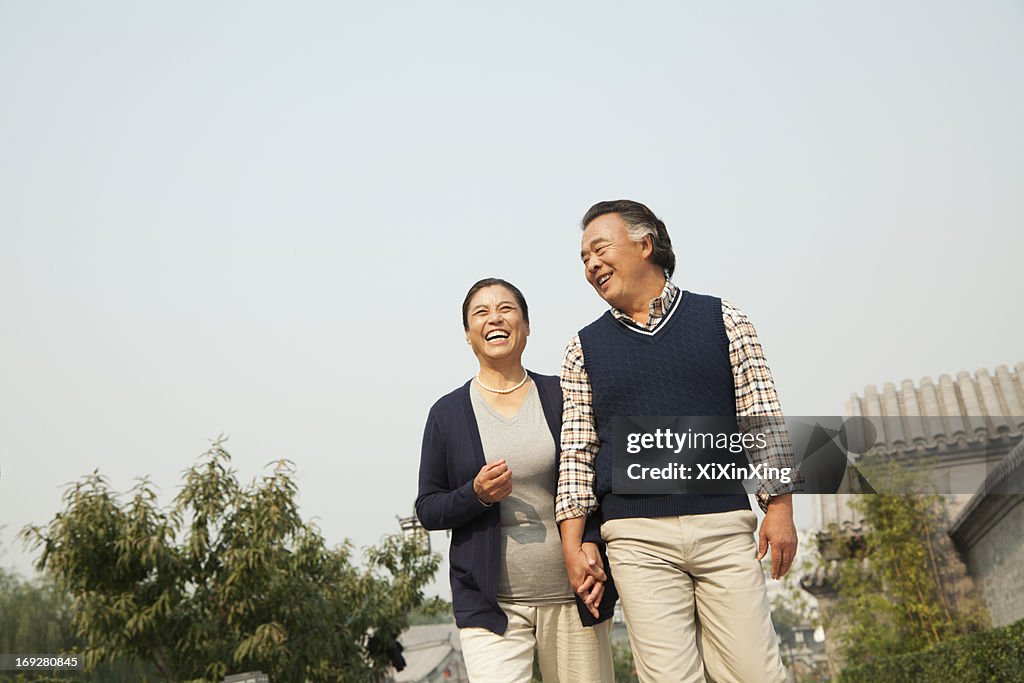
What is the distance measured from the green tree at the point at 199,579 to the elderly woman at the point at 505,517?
641 cm

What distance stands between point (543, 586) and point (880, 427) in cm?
1183

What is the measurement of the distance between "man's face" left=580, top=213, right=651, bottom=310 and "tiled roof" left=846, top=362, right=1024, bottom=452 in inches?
420

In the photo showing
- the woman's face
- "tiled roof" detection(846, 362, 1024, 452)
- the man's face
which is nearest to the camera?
the man's face

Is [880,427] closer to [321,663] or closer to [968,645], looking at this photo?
[968,645]

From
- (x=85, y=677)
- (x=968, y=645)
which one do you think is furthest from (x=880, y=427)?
(x=85, y=677)

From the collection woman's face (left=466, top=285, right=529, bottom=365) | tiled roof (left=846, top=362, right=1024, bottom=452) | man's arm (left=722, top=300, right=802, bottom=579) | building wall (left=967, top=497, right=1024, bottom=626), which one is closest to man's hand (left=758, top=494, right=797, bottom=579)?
man's arm (left=722, top=300, right=802, bottom=579)

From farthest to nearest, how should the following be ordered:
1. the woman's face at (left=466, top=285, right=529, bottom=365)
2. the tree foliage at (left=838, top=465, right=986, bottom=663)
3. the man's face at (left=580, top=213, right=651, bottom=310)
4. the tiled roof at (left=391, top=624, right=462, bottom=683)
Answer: the tiled roof at (left=391, top=624, right=462, bottom=683) < the tree foliage at (left=838, top=465, right=986, bottom=663) < the woman's face at (left=466, top=285, right=529, bottom=365) < the man's face at (left=580, top=213, right=651, bottom=310)

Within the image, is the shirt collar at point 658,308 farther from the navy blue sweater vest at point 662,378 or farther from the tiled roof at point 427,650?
the tiled roof at point 427,650

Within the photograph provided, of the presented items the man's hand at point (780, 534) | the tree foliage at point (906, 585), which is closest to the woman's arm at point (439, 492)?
the man's hand at point (780, 534)

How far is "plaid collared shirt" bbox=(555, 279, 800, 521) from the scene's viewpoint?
2443 mm

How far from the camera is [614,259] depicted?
2697 millimetres

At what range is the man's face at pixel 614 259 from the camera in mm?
2686

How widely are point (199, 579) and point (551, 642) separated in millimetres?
7218

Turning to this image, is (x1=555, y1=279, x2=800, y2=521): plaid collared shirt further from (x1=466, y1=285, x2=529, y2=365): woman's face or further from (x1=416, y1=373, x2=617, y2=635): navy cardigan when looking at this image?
(x1=466, y1=285, x2=529, y2=365): woman's face
